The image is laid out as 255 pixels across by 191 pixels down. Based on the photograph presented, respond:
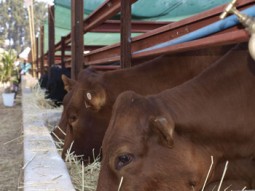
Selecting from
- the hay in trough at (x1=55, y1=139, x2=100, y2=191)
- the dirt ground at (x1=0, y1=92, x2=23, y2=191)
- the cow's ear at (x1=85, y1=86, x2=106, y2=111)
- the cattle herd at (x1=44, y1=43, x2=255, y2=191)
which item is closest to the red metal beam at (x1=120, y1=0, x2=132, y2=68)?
the cow's ear at (x1=85, y1=86, x2=106, y2=111)

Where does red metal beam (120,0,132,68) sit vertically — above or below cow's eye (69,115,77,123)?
above

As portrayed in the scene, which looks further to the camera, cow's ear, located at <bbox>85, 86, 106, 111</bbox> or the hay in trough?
cow's ear, located at <bbox>85, 86, 106, 111</bbox>

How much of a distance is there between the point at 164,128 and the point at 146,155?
150mm

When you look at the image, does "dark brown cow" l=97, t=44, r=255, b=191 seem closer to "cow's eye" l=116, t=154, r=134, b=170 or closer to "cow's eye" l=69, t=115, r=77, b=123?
"cow's eye" l=116, t=154, r=134, b=170

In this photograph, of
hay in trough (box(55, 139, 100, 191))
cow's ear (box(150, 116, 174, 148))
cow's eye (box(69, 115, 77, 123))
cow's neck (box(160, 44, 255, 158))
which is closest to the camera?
cow's ear (box(150, 116, 174, 148))

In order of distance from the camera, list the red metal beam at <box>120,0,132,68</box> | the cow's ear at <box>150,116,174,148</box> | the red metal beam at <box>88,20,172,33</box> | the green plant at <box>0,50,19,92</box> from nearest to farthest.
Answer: the cow's ear at <box>150,116,174,148</box>
the red metal beam at <box>120,0,132,68</box>
the red metal beam at <box>88,20,172,33</box>
the green plant at <box>0,50,19,92</box>

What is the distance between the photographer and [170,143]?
1745 millimetres

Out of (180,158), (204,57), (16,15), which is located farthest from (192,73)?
(16,15)

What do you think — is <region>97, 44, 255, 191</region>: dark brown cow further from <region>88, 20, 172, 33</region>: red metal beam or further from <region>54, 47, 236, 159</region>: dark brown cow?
<region>88, 20, 172, 33</region>: red metal beam

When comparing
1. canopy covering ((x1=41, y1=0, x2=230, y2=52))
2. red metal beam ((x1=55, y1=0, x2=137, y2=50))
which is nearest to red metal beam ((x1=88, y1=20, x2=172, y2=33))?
canopy covering ((x1=41, y1=0, x2=230, y2=52))

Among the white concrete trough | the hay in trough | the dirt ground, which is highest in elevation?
the white concrete trough

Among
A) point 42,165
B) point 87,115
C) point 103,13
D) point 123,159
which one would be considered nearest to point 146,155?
point 123,159

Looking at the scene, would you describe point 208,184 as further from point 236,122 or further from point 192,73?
point 192,73

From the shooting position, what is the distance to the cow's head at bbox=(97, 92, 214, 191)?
69.3 inches
